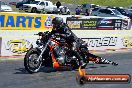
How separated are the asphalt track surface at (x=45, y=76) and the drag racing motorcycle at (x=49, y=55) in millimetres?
321

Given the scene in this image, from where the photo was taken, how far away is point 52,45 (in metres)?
13.7

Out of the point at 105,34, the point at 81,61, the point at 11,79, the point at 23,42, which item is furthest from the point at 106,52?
the point at 11,79

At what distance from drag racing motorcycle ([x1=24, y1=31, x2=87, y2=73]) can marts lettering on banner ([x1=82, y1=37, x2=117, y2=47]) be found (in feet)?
22.8

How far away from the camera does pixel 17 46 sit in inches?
706

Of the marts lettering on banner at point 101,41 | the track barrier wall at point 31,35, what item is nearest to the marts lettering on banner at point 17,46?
the track barrier wall at point 31,35

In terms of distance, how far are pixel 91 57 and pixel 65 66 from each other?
1474mm

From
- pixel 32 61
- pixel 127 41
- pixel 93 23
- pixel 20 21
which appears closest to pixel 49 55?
pixel 32 61

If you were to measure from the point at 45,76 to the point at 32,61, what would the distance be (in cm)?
69

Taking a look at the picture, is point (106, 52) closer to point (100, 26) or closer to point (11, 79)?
point (100, 26)

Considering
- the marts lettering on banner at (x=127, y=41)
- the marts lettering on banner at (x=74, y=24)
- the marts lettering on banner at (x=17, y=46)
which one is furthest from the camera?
the marts lettering on banner at (x=74, y=24)

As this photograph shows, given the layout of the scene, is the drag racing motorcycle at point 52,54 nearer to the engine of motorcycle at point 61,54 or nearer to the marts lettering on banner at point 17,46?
the engine of motorcycle at point 61,54

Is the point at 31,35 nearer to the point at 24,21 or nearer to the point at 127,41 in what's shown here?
the point at 127,41

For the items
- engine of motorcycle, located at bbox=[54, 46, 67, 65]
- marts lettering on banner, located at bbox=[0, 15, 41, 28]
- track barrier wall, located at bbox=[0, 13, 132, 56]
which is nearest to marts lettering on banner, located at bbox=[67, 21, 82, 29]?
track barrier wall, located at bbox=[0, 13, 132, 56]

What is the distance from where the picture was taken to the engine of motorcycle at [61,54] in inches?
546
